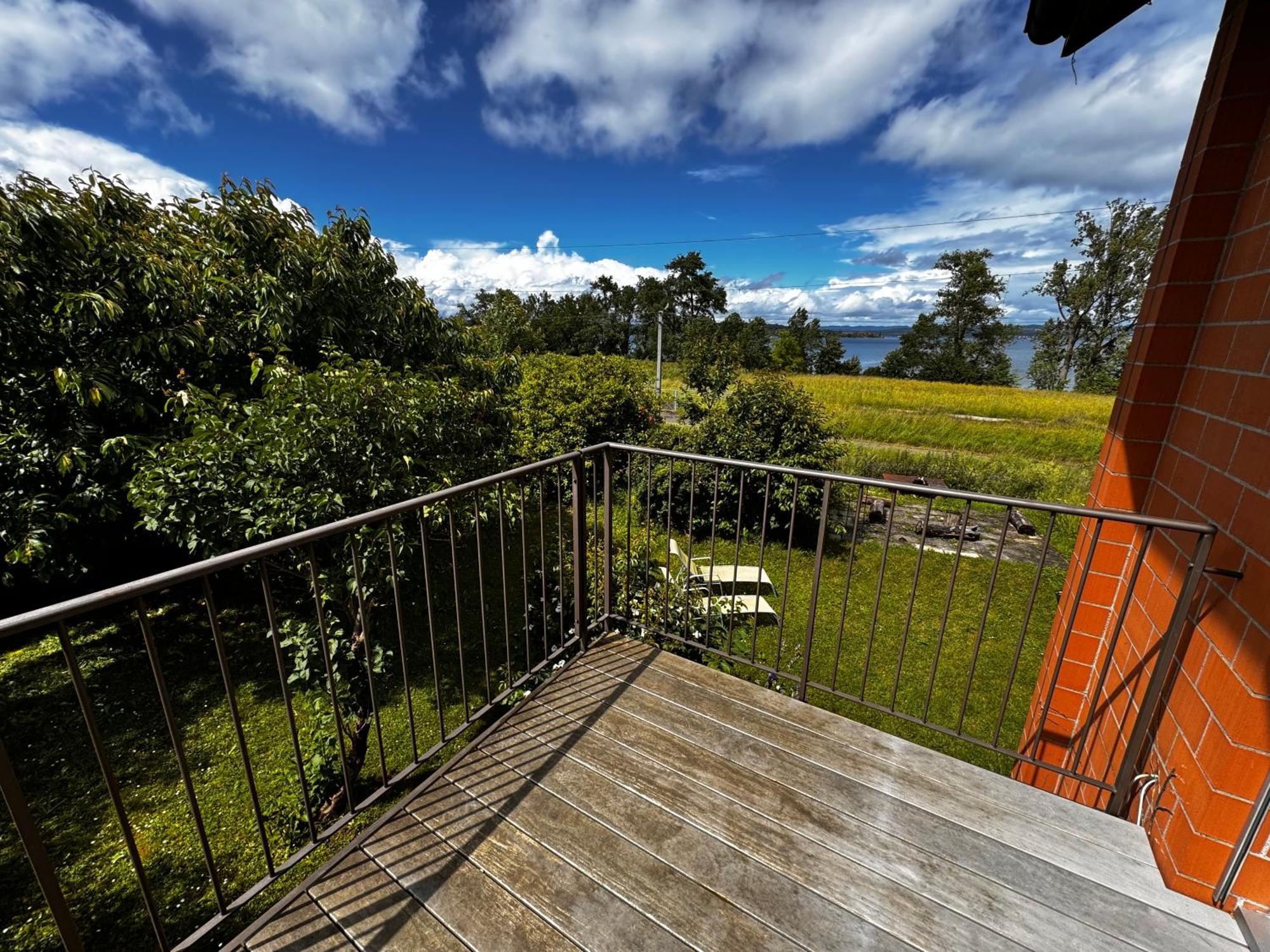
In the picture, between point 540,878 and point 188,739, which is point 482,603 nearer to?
point 540,878

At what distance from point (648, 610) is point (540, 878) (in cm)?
181

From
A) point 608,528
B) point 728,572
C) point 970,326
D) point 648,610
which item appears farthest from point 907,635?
point 970,326

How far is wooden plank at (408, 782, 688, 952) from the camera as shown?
133 cm

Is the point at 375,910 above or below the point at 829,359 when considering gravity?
below

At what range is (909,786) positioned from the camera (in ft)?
5.96

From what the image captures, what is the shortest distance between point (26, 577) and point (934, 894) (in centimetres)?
800

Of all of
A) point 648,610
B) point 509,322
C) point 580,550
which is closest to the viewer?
point 580,550

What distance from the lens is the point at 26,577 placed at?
5.22 m

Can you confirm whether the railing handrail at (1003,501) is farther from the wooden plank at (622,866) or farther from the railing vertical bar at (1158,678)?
the wooden plank at (622,866)

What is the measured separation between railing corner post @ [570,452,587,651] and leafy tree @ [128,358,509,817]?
3.56ft

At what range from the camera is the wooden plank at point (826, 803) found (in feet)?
4.56

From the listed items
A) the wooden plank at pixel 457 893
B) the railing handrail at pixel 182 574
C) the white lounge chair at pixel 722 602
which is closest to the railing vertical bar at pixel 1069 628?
the white lounge chair at pixel 722 602

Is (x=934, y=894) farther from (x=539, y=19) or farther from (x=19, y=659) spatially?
(x=539, y=19)

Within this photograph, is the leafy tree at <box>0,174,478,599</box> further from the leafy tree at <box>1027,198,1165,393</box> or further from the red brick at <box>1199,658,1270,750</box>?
the leafy tree at <box>1027,198,1165,393</box>
